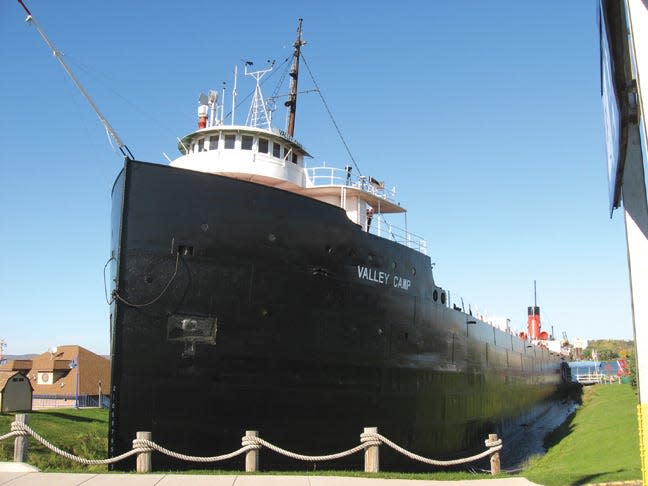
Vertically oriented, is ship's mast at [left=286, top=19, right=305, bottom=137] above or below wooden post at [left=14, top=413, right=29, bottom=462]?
above

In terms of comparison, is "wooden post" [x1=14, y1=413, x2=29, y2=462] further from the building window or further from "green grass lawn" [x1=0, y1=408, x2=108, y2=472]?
the building window

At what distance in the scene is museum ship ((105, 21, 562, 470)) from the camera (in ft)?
32.3

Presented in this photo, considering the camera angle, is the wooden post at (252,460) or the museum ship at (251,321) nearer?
the wooden post at (252,460)

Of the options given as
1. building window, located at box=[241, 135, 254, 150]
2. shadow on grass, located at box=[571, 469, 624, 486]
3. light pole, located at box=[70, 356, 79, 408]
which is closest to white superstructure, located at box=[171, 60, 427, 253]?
building window, located at box=[241, 135, 254, 150]

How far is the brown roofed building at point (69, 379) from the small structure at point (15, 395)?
304 inches

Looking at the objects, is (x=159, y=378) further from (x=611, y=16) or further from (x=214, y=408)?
(x=611, y=16)

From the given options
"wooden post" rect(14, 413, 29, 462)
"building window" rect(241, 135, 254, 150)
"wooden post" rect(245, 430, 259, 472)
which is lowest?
"wooden post" rect(245, 430, 259, 472)

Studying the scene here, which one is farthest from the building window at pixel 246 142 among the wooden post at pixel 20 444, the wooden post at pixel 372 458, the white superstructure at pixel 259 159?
the wooden post at pixel 20 444

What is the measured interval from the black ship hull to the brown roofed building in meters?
18.9

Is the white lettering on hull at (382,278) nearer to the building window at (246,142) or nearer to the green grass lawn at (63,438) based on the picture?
the building window at (246,142)

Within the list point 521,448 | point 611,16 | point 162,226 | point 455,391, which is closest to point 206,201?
point 162,226

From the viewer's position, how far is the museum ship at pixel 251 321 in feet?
32.3

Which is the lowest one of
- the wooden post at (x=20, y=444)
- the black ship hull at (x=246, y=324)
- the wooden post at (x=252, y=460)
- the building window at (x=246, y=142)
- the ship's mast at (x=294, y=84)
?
the wooden post at (x=252, y=460)

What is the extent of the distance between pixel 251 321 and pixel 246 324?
4.3 inches
